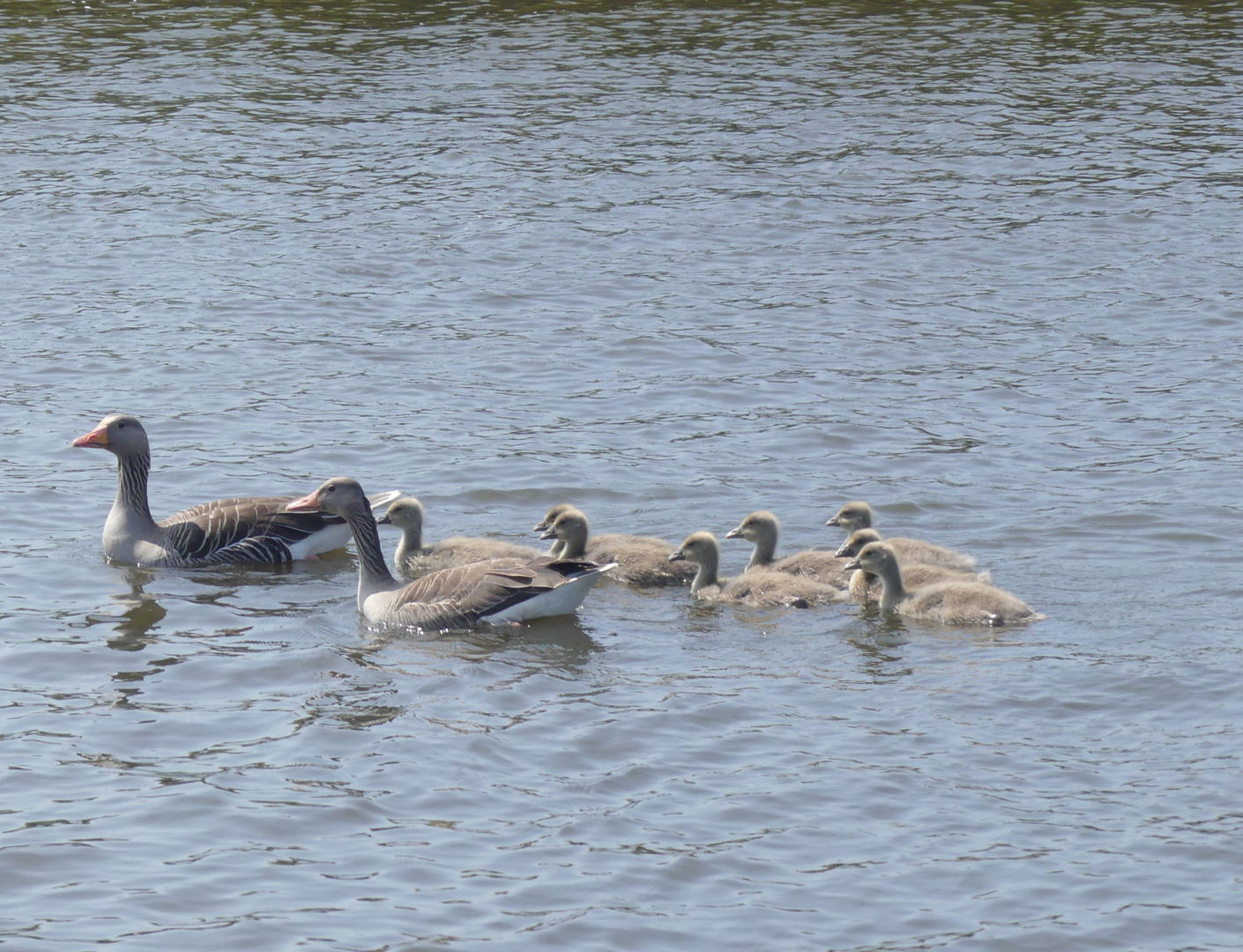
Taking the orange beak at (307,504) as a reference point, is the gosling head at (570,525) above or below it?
below

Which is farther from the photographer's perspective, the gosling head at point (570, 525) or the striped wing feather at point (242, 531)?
the striped wing feather at point (242, 531)

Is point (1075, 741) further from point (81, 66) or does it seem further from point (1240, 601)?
point (81, 66)

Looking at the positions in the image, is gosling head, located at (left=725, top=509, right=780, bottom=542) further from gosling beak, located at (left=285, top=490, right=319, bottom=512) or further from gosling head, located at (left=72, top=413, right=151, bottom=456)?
gosling head, located at (left=72, top=413, right=151, bottom=456)

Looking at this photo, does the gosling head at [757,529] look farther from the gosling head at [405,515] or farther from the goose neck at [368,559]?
the goose neck at [368,559]

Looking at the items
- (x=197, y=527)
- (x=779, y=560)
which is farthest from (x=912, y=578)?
(x=197, y=527)

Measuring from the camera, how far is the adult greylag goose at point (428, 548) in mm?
13922

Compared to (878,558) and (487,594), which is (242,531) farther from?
(878,558)

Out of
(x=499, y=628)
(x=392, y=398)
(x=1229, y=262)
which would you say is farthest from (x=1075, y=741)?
(x=1229, y=262)

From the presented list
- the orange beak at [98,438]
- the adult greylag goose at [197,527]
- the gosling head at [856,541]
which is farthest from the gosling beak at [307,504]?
the gosling head at [856,541]

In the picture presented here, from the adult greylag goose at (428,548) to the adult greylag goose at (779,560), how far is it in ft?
5.41

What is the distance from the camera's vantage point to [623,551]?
13.8 meters

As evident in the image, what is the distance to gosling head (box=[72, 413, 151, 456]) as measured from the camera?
47.8 ft

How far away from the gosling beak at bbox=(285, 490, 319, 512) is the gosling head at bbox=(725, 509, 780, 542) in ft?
10.2

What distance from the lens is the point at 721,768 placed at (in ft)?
34.1
